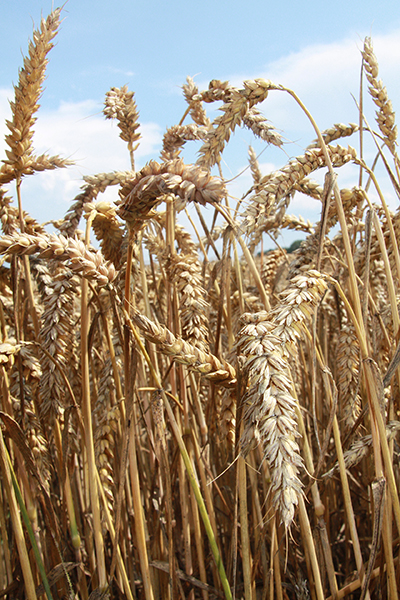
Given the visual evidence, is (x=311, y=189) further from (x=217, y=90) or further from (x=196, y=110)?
(x=196, y=110)

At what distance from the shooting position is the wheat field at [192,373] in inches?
34.5

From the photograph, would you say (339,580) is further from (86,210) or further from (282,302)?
(86,210)

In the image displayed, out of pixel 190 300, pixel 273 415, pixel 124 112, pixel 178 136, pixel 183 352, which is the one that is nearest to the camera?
pixel 273 415

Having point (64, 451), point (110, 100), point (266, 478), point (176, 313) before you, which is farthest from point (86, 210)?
point (110, 100)

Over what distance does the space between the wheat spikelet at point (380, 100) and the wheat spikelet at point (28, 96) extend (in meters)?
1.11

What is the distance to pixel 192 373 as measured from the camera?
1.50 meters

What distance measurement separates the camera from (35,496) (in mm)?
1445

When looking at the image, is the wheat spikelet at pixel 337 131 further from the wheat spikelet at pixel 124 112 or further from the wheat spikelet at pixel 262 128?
the wheat spikelet at pixel 124 112

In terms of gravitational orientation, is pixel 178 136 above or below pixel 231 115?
above

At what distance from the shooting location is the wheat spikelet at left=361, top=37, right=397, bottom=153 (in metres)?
1.48

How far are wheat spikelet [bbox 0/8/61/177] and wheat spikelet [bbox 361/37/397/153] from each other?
Answer: 1.11 m

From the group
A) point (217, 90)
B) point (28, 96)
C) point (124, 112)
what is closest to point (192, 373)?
point (217, 90)

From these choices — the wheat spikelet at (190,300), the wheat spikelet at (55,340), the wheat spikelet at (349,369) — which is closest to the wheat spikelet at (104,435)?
the wheat spikelet at (55,340)

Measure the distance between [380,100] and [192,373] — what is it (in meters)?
1.16
